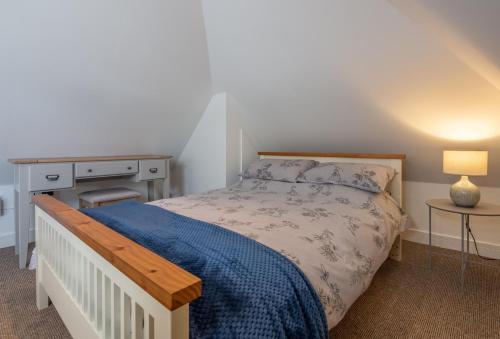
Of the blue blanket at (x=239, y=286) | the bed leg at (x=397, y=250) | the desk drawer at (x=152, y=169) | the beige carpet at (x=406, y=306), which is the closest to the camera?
the blue blanket at (x=239, y=286)

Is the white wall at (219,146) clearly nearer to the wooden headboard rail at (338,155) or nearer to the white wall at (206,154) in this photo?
the white wall at (206,154)

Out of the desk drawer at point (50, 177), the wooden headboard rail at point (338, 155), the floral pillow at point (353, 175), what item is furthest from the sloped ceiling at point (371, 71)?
the desk drawer at point (50, 177)

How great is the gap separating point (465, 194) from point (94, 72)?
9.91 ft

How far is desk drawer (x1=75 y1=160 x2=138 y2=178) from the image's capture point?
8.14ft

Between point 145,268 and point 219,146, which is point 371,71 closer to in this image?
point 219,146

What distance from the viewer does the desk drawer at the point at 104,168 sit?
8.14 ft

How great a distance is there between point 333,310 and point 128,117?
2.58 metres

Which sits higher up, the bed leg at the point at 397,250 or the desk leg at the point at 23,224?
the desk leg at the point at 23,224

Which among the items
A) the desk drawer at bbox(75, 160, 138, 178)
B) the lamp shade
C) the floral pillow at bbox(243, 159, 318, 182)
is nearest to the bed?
the floral pillow at bbox(243, 159, 318, 182)

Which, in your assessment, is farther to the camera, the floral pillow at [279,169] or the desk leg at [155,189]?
the desk leg at [155,189]

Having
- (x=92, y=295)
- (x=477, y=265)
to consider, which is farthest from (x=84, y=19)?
(x=477, y=265)

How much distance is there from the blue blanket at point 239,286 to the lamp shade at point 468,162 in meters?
1.66

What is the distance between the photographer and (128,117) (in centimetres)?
287

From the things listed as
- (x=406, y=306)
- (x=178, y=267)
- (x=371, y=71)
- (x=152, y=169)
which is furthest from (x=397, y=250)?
(x=152, y=169)
